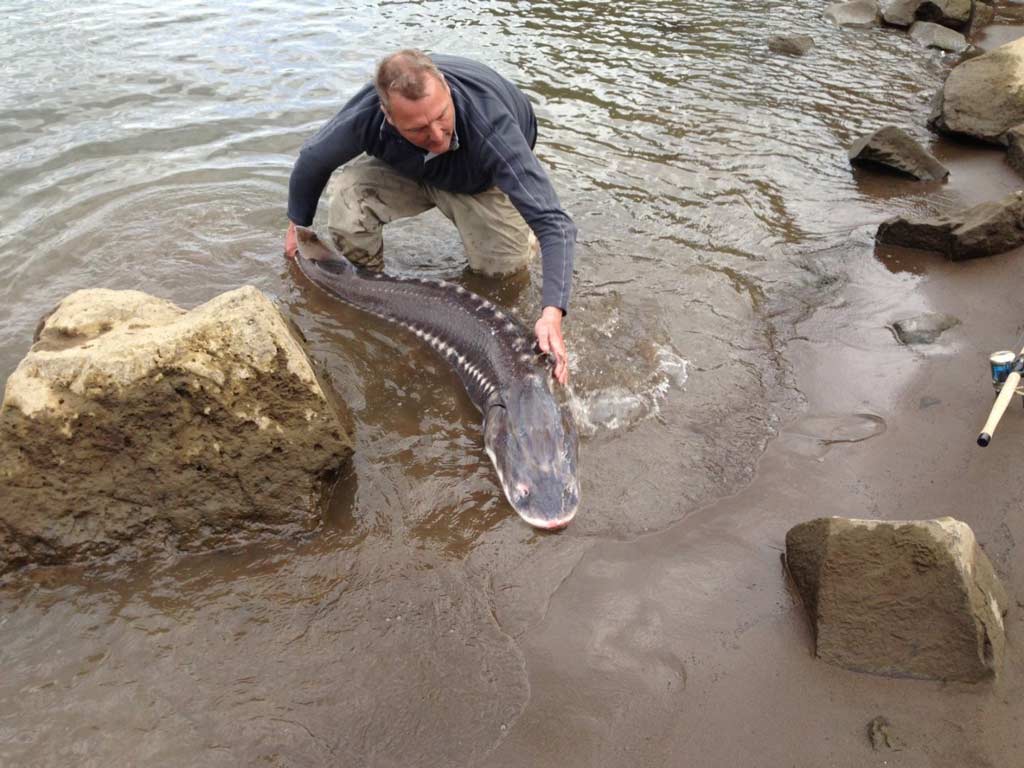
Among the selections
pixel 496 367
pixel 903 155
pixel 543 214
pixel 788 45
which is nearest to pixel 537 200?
pixel 543 214

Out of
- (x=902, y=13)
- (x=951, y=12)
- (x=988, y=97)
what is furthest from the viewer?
(x=902, y=13)

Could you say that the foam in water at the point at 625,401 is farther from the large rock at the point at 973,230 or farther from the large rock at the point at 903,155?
the large rock at the point at 903,155

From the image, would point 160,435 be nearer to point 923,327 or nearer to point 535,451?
point 535,451

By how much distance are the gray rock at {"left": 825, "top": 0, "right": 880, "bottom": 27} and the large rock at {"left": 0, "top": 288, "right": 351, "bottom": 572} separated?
12396 millimetres

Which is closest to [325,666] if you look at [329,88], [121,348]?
[121,348]

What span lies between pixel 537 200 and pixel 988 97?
6141 millimetres

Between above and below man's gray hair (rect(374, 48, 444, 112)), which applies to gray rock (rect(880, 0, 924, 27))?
below

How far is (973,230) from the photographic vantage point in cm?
540

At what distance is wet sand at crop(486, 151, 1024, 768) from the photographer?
8.53ft

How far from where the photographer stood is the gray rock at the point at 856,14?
12.5m

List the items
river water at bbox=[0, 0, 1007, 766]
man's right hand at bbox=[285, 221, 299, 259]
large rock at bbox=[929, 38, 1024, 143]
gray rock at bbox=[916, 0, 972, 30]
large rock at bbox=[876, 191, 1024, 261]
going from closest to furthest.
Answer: river water at bbox=[0, 0, 1007, 766], large rock at bbox=[876, 191, 1024, 261], man's right hand at bbox=[285, 221, 299, 259], large rock at bbox=[929, 38, 1024, 143], gray rock at bbox=[916, 0, 972, 30]

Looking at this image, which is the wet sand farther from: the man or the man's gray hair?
the man's gray hair

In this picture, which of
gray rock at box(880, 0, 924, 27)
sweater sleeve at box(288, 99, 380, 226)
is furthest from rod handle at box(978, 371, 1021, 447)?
gray rock at box(880, 0, 924, 27)

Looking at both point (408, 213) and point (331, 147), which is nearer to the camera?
point (331, 147)
